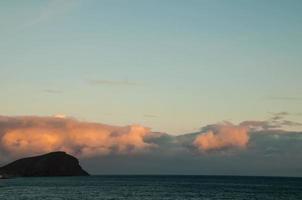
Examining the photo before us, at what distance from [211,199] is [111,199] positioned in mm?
26681

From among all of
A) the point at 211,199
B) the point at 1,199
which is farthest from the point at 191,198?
the point at 1,199

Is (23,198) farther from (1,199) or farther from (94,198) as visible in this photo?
(94,198)

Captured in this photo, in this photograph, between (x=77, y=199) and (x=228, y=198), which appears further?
(x=228, y=198)

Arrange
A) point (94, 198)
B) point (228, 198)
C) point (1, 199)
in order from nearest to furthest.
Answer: point (1, 199), point (94, 198), point (228, 198)

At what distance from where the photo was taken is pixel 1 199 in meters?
117

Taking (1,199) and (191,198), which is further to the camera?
(191,198)

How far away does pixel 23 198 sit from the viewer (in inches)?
4742

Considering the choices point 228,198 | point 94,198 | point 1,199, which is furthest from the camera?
point 228,198

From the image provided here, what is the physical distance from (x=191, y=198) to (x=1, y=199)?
47.9 m

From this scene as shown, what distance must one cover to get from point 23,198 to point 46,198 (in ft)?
18.5

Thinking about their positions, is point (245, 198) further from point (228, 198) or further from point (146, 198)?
point (146, 198)

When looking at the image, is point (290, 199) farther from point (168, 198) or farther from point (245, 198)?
point (168, 198)

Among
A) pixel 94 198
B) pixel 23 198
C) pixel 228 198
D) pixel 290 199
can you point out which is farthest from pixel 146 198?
pixel 290 199

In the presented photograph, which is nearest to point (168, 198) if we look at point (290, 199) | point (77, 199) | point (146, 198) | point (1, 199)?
point (146, 198)
